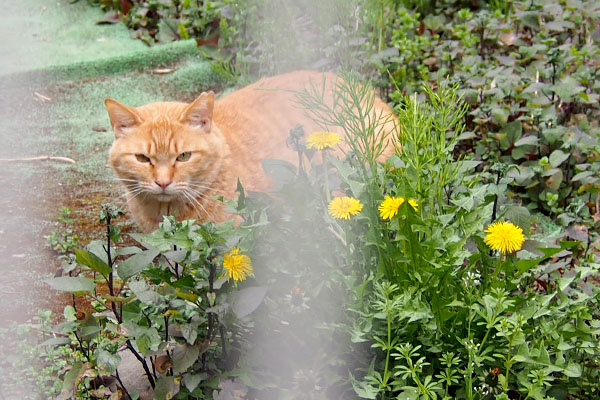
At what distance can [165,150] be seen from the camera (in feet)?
10.8

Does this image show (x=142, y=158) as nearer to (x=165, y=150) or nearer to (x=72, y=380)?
(x=165, y=150)

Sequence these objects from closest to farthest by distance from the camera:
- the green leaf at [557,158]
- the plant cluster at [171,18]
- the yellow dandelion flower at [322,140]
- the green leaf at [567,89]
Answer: the yellow dandelion flower at [322,140], the green leaf at [557,158], the green leaf at [567,89], the plant cluster at [171,18]

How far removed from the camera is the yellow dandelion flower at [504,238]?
1.99 metres

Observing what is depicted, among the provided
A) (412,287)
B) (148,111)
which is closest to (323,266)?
(412,287)

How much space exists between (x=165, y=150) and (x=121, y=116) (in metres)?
0.24

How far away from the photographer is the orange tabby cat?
327cm

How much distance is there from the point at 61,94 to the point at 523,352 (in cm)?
397

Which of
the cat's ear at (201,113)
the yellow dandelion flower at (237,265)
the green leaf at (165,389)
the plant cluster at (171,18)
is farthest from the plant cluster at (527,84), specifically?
the green leaf at (165,389)

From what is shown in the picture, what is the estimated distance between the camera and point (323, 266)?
7.02 feet

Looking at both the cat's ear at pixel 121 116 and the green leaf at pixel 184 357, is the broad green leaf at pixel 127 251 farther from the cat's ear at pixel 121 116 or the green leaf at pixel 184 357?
the cat's ear at pixel 121 116

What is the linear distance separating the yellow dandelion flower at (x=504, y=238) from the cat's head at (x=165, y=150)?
159 centimetres

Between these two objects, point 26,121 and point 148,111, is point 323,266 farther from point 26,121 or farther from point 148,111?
point 26,121

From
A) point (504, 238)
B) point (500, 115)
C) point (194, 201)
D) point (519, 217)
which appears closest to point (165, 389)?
point (504, 238)

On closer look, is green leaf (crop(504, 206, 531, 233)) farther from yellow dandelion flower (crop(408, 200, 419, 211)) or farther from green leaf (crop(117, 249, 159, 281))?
green leaf (crop(117, 249, 159, 281))
